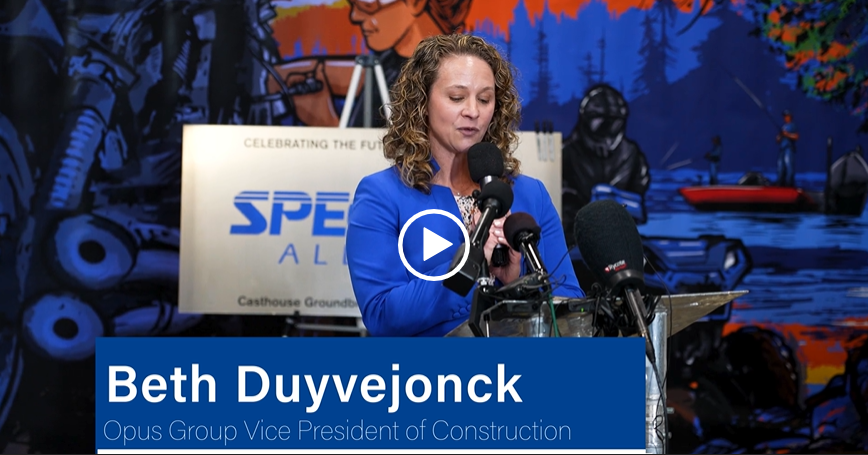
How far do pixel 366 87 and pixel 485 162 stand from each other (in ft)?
8.50

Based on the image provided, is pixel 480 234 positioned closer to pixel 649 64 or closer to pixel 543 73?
pixel 543 73

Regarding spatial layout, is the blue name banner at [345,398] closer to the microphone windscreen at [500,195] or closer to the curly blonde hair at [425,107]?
the microphone windscreen at [500,195]

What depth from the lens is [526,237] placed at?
4.34 feet

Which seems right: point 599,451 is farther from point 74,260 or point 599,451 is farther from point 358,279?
point 74,260

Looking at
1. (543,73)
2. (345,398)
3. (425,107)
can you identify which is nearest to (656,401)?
(345,398)

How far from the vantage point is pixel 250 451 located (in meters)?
Result: 1.04

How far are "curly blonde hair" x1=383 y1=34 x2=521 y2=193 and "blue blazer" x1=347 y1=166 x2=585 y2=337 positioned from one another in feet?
0.16

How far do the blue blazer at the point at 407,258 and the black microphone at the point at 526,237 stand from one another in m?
0.28

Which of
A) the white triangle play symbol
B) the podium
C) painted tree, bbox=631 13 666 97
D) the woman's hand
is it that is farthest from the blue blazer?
painted tree, bbox=631 13 666 97

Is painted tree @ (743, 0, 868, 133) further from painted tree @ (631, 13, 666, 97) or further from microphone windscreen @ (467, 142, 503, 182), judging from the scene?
microphone windscreen @ (467, 142, 503, 182)

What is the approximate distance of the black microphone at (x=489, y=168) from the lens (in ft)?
4.73

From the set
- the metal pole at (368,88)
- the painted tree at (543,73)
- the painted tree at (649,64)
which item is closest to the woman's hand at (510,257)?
the metal pole at (368,88)

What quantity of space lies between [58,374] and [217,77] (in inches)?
65.5

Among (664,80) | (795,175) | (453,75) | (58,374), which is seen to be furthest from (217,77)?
(795,175)
